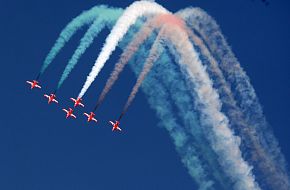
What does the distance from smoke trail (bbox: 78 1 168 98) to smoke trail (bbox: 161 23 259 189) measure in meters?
0.96

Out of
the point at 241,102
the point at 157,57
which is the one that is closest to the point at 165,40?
the point at 157,57

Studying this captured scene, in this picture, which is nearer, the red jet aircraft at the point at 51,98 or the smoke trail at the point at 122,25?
the smoke trail at the point at 122,25

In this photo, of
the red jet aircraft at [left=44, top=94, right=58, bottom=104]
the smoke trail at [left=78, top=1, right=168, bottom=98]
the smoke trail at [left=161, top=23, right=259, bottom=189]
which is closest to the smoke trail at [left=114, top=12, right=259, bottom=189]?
the smoke trail at [left=161, top=23, right=259, bottom=189]

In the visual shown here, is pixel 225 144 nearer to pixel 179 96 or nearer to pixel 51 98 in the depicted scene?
pixel 179 96

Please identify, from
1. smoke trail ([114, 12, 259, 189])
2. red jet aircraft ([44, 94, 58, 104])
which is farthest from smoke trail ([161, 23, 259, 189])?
red jet aircraft ([44, 94, 58, 104])

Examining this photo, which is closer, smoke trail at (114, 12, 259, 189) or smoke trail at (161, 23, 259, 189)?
smoke trail at (161, 23, 259, 189)

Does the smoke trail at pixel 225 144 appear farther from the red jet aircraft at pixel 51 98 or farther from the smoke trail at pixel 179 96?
the red jet aircraft at pixel 51 98

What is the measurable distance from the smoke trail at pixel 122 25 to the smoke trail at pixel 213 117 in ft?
3.16

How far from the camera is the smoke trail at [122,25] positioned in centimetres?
3048

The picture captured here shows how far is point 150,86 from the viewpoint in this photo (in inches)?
1299

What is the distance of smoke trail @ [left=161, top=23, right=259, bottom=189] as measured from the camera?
31750 mm

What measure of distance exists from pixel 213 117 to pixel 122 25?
179 inches

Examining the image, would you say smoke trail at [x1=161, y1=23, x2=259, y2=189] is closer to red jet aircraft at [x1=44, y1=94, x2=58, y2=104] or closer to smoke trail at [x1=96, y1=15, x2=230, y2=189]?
smoke trail at [x1=96, y1=15, x2=230, y2=189]

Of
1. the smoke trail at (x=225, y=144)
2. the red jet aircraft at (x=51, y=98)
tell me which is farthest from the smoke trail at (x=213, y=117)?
Result: the red jet aircraft at (x=51, y=98)
